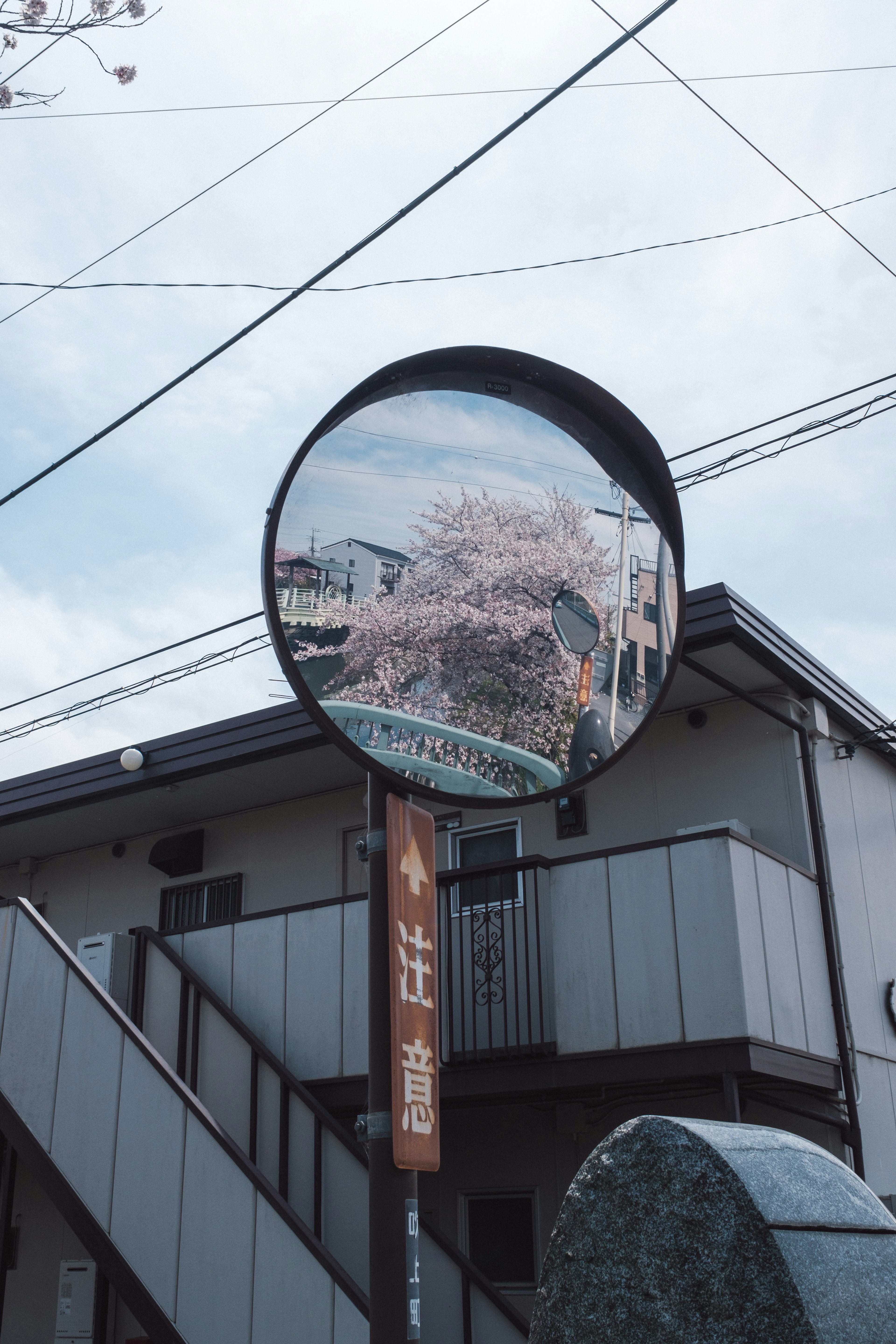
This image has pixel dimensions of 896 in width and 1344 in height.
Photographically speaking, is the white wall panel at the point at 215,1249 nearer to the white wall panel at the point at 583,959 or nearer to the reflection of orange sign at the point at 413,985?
the white wall panel at the point at 583,959

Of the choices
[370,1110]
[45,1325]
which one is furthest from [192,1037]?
[370,1110]

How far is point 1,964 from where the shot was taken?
853 centimetres

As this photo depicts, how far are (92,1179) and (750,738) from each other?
6.11 metres

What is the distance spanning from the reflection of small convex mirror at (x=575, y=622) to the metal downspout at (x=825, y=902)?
17.5 feet

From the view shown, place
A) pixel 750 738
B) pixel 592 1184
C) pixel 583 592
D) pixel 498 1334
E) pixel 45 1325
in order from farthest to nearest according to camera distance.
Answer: pixel 45 1325
pixel 750 738
pixel 498 1334
pixel 583 592
pixel 592 1184

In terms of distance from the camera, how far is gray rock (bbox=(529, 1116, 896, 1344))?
7.19 feet

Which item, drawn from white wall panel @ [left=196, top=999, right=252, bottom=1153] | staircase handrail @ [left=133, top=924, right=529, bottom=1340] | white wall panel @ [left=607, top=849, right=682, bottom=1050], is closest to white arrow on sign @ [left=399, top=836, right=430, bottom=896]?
staircase handrail @ [left=133, top=924, right=529, bottom=1340]

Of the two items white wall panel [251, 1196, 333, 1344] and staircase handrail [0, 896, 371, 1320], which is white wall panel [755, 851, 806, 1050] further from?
white wall panel [251, 1196, 333, 1344]

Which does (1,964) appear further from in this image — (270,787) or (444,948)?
(270,787)

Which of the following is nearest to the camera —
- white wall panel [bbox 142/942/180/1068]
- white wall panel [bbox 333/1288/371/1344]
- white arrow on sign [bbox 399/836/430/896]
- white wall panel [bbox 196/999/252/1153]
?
white arrow on sign [bbox 399/836/430/896]

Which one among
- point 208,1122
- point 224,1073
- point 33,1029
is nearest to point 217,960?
point 224,1073

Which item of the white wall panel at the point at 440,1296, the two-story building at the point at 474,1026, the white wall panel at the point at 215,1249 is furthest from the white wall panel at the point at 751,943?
the white wall panel at the point at 215,1249

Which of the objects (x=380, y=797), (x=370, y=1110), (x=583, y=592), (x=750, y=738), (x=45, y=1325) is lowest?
(x=45, y=1325)

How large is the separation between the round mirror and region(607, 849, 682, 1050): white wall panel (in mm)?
4868
